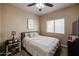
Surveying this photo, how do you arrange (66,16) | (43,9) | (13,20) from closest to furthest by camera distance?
1. (66,16)
2. (13,20)
3. (43,9)

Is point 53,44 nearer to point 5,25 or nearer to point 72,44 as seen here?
point 72,44

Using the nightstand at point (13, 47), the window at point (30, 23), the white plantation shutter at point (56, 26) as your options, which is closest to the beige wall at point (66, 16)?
the white plantation shutter at point (56, 26)

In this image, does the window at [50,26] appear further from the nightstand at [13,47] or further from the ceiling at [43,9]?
the nightstand at [13,47]

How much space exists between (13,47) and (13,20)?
0.67m

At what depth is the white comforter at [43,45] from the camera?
5.37ft

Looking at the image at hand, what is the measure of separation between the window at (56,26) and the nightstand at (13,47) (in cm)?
83

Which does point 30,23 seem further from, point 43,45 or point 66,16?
point 66,16

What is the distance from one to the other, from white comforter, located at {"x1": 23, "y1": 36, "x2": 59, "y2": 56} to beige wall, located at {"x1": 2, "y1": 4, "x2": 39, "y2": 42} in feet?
1.30

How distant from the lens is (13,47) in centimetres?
184

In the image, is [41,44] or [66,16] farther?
[41,44]

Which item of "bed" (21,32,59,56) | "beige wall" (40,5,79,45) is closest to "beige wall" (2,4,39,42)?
"bed" (21,32,59,56)

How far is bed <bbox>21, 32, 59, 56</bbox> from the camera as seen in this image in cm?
164

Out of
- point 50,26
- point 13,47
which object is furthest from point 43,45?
point 13,47

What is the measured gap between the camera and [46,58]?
1486 millimetres
